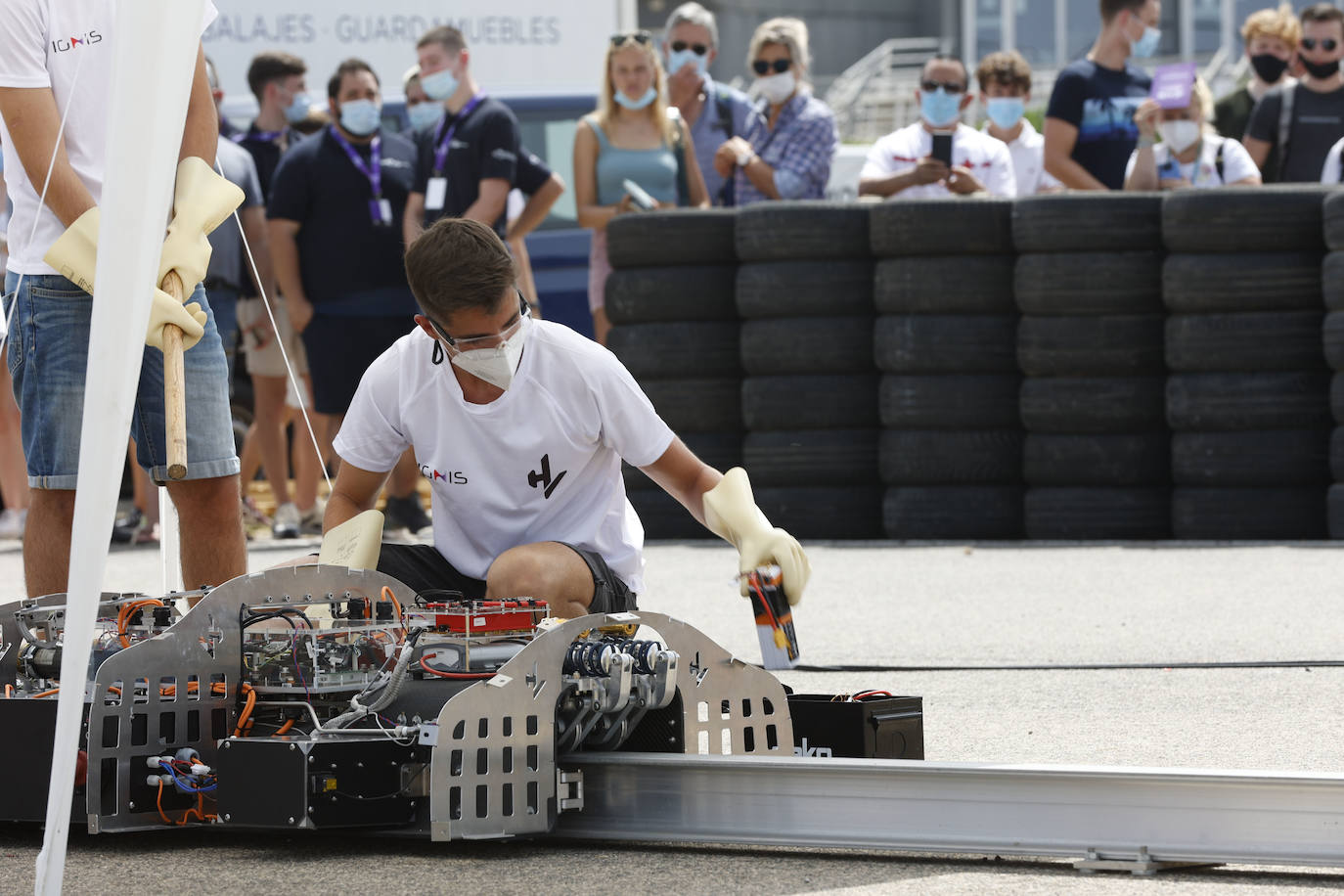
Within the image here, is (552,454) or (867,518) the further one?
(867,518)

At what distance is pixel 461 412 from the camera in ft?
12.6

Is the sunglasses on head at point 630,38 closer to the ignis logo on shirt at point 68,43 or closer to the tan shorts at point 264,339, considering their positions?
the tan shorts at point 264,339

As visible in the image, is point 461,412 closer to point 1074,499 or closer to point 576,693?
point 576,693

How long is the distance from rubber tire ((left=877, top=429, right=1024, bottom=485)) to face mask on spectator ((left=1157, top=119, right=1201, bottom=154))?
1.45m

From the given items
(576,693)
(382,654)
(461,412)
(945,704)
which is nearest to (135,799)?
(382,654)

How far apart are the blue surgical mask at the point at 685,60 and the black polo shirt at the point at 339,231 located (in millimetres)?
1367

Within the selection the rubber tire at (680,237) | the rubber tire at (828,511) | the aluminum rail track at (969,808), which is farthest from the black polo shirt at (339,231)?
the aluminum rail track at (969,808)

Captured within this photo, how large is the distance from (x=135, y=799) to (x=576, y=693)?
2.36ft

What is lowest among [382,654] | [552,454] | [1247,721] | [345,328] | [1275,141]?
[1247,721]

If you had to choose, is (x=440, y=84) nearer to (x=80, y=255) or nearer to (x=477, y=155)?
(x=477, y=155)

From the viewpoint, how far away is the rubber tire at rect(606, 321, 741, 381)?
802cm

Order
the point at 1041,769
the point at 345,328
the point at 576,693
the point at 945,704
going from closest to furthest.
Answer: the point at 1041,769 → the point at 576,693 → the point at 945,704 → the point at 345,328

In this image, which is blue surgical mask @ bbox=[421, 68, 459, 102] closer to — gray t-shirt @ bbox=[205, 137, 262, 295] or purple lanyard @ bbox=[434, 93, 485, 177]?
purple lanyard @ bbox=[434, 93, 485, 177]

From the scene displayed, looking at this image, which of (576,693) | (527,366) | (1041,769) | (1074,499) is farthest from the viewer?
(1074,499)
